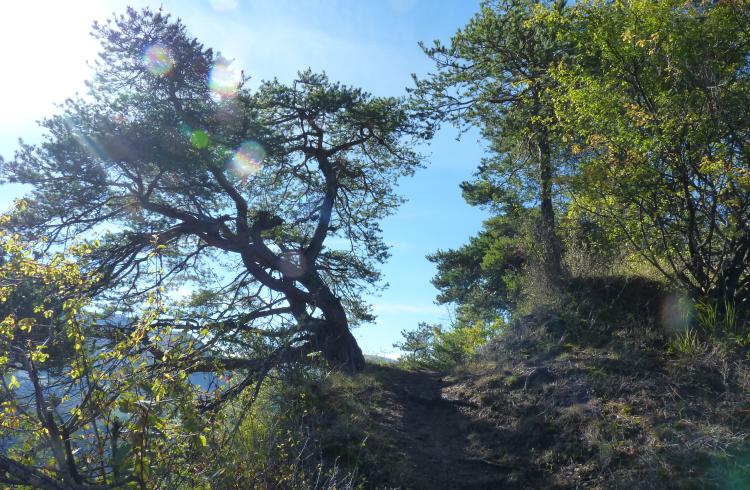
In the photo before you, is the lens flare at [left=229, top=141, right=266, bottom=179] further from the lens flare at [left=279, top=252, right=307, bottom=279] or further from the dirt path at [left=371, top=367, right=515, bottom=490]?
the dirt path at [left=371, top=367, right=515, bottom=490]

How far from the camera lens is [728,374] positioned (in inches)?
264

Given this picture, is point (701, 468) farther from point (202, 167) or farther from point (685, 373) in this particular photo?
point (202, 167)

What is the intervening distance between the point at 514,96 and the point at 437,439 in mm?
7730

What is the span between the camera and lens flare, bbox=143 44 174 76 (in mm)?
11453

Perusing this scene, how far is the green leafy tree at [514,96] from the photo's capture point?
37.0ft

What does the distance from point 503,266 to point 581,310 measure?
7364 millimetres

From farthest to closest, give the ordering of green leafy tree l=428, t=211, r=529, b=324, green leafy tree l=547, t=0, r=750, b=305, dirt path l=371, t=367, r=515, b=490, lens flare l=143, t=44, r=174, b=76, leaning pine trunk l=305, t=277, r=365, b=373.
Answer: green leafy tree l=428, t=211, r=529, b=324
leaning pine trunk l=305, t=277, r=365, b=373
lens flare l=143, t=44, r=174, b=76
green leafy tree l=547, t=0, r=750, b=305
dirt path l=371, t=367, r=515, b=490

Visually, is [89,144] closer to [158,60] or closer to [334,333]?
[158,60]

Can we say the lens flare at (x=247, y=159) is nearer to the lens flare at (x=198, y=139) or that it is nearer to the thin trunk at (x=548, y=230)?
the lens flare at (x=198, y=139)

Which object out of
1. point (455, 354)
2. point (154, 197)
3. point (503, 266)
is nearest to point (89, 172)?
point (154, 197)

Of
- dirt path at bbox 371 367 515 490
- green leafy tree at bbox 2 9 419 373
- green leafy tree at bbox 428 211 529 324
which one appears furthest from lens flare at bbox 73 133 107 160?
green leafy tree at bbox 428 211 529 324

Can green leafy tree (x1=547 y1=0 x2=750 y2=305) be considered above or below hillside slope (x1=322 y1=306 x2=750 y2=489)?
above

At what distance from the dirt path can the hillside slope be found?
A: 0.02m

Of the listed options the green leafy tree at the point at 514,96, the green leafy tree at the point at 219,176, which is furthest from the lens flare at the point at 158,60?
the green leafy tree at the point at 514,96
